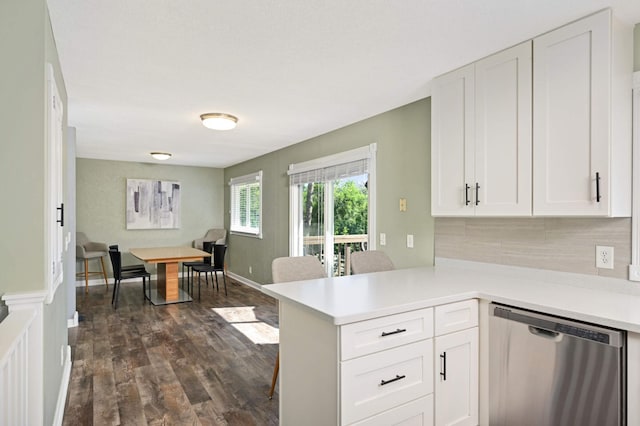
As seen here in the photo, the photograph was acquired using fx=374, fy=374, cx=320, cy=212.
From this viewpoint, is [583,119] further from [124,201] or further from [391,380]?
[124,201]

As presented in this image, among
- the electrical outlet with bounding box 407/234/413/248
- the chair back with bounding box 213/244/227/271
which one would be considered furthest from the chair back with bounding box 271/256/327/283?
the chair back with bounding box 213/244/227/271

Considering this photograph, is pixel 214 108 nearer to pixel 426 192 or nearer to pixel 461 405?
pixel 426 192

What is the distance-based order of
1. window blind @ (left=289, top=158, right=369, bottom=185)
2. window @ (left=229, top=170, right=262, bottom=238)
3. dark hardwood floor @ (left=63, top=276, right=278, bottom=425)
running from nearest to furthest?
dark hardwood floor @ (left=63, top=276, right=278, bottom=425) → window blind @ (left=289, top=158, right=369, bottom=185) → window @ (left=229, top=170, right=262, bottom=238)

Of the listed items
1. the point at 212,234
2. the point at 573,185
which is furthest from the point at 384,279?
the point at 212,234

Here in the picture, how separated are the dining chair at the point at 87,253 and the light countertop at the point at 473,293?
5.11m

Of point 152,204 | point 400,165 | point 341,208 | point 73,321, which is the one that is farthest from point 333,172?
point 152,204

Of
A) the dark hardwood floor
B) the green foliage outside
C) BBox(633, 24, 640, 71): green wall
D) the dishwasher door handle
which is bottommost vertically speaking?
the dark hardwood floor

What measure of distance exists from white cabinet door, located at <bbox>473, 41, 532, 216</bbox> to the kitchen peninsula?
Result: 1.67 feet

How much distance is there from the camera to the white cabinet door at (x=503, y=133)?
214 cm

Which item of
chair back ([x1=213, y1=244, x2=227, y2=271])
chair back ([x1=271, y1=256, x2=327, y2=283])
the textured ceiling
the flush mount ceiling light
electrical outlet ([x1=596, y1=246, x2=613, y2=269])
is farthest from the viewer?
chair back ([x1=213, y1=244, x2=227, y2=271])

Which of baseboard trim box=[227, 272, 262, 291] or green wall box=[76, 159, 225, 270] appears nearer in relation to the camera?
baseboard trim box=[227, 272, 262, 291]

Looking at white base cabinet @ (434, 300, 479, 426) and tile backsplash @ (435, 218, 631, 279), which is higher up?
tile backsplash @ (435, 218, 631, 279)

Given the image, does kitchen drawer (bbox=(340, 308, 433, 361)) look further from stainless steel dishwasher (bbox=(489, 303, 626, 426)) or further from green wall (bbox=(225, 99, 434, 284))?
green wall (bbox=(225, 99, 434, 284))

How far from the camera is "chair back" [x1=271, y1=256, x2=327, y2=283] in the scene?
2512 mm
